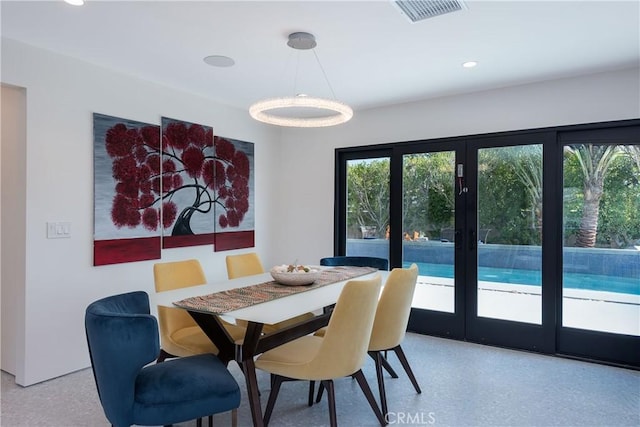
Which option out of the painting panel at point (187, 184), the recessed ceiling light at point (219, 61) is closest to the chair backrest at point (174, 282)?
the painting panel at point (187, 184)

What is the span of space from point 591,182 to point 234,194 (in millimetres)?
3566

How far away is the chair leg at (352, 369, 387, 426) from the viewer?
2.41 m

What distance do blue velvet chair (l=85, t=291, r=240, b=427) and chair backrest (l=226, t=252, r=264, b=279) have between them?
1.50 meters

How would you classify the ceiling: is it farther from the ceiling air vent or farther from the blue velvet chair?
the blue velvet chair

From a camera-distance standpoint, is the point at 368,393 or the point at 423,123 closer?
the point at 368,393

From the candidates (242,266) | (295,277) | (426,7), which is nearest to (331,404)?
(295,277)

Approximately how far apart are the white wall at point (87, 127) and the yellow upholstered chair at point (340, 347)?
6.29 feet

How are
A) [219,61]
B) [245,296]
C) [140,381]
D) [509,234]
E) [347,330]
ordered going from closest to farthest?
[140,381] → [347,330] → [245,296] → [219,61] → [509,234]

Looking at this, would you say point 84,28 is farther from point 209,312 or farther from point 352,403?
point 352,403

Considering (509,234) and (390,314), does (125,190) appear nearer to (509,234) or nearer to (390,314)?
(390,314)

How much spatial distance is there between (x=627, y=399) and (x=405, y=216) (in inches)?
97.1

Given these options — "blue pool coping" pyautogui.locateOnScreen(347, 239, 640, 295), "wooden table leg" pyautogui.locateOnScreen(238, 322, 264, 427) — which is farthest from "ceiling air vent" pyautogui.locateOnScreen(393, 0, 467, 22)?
"blue pool coping" pyautogui.locateOnScreen(347, 239, 640, 295)

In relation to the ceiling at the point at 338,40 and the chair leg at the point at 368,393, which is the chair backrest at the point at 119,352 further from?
the ceiling at the point at 338,40

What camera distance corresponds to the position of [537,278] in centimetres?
392
